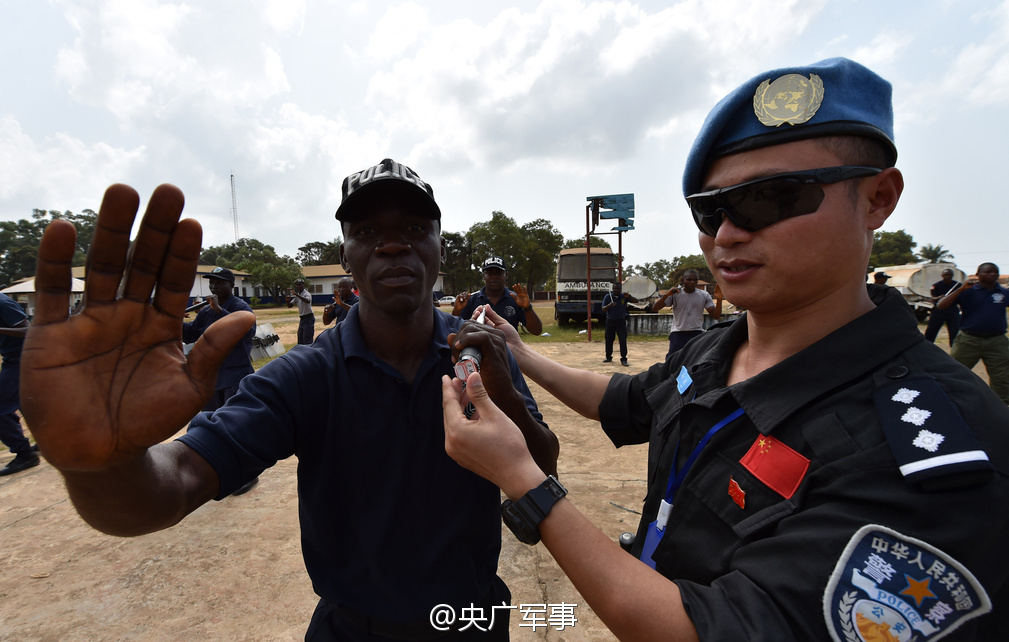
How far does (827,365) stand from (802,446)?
0.70ft

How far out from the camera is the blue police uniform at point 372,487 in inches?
55.9

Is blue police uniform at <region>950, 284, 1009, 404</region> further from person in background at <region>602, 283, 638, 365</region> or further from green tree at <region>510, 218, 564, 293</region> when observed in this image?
green tree at <region>510, 218, 564, 293</region>

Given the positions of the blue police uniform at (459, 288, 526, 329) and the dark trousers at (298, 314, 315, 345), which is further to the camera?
the dark trousers at (298, 314, 315, 345)

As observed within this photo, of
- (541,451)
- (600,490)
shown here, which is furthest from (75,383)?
(600,490)

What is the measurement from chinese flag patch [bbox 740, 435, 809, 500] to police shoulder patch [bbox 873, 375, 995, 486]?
178mm

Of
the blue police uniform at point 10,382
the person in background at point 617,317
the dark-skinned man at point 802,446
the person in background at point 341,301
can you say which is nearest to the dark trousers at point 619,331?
the person in background at point 617,317

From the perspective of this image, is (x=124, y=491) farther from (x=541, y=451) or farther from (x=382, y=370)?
(x=541, y=451)

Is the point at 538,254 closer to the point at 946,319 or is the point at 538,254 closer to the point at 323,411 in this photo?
the point at 946,319

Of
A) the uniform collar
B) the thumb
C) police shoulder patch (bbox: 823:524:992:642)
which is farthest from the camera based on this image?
the thumb

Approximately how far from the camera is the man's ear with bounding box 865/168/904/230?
1.09 m

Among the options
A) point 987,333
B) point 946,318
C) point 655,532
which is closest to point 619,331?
point 987,333

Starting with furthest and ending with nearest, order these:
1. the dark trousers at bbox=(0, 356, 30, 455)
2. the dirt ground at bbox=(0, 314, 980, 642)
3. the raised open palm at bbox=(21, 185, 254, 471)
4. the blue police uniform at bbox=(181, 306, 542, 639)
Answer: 1. the dark trousers at bbox=(0, 356, 30, 455)
2. the dirt ground at bbox=(0, 314, 980, 642)
3. the blue police uniform at bbox=(181, 306, 542, 639)
4. the raised open palm at bbox=(21, 185, 254, 471)

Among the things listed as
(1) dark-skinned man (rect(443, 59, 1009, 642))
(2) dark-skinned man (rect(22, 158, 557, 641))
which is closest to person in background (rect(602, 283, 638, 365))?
(2) dark-skinned man (rect(22, 158, 557, 641))

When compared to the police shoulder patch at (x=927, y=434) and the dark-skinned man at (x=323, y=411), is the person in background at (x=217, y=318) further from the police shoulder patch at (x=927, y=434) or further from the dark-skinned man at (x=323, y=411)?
the police shoulder patch at (x=927, y=434)
